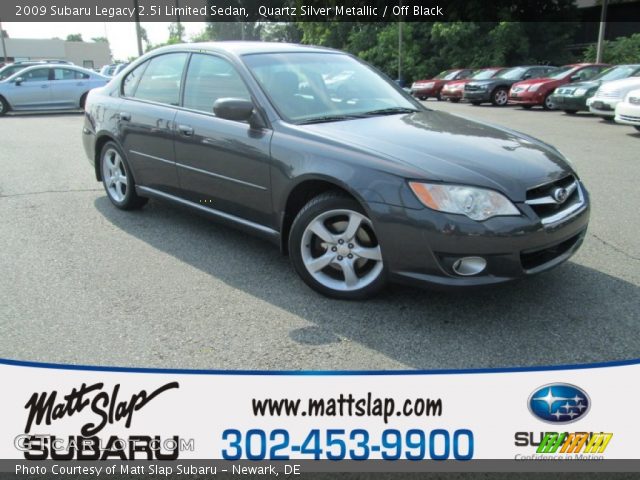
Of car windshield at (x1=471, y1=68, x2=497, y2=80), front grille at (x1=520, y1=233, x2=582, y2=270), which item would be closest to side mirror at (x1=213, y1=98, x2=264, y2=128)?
front grille at (x1=520, y1=233, x2=582, y2=270)

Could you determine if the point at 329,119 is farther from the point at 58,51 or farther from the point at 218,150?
the point at 58,51

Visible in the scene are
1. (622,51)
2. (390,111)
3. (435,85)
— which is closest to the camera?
(390,111)

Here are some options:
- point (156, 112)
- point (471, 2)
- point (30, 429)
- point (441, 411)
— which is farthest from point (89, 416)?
point (471, 2)

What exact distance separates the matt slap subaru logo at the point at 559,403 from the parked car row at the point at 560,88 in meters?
9.95

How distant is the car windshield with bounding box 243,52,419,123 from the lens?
3.94 m

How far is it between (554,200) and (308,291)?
1602 mm

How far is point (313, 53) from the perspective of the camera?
4602 mm

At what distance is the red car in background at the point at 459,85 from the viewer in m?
21.5

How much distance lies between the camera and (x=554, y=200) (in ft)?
10.8

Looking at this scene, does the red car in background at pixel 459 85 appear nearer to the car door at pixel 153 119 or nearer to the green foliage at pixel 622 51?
the green foliage at pixel 622 51

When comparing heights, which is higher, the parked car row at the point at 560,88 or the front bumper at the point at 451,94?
the parked car row at the point at 560,88

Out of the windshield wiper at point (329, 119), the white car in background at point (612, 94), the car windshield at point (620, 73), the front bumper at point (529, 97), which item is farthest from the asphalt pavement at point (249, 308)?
the front bumper at point (529, 97)

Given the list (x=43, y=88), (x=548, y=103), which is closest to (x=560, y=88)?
(x=548, y=103)

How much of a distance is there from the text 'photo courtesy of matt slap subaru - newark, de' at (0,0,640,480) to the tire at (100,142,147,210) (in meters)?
0.03
